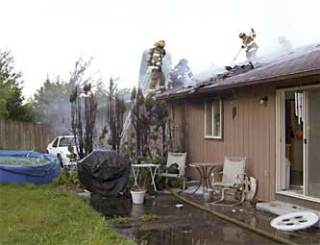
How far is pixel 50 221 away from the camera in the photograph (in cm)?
693

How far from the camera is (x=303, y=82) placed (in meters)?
7.59

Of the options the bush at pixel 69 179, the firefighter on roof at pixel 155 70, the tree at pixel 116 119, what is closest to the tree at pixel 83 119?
the tree at pixel 116 119

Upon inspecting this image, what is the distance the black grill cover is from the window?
2.23m

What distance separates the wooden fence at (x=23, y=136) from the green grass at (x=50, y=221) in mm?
8986

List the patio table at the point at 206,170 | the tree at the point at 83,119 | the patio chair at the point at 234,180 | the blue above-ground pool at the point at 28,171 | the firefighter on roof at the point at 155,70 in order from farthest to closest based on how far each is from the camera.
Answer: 1. the firefighter on roof at the point at 155,70
2. the tree at the point at 83,119
3. the blue above-ground pool at the point at 28,171
4. the patio table at the point at 206,170
5. the patio chair at the point at 234,180

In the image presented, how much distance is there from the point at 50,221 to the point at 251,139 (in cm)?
426

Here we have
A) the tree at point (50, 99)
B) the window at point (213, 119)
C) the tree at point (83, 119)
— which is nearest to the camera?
the window at point (213, 119)

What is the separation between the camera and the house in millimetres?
7512

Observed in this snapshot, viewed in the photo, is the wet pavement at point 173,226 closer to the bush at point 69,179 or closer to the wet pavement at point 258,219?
the wet pavement at point 258,219

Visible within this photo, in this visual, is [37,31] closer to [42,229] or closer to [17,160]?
[17,160]

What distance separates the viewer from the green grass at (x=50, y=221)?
226 inches

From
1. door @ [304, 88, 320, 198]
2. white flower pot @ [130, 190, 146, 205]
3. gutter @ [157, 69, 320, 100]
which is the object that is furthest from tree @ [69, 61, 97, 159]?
door @ [304, 88, 320, 198]

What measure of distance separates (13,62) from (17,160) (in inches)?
500

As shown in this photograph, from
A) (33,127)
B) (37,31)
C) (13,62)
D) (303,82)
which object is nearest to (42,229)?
(303,82)
